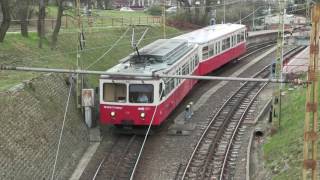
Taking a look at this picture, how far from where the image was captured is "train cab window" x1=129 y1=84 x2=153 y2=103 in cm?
2264

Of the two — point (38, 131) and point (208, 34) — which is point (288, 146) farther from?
point (208, 34)

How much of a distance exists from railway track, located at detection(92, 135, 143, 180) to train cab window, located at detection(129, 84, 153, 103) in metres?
1.73

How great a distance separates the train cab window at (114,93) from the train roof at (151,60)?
0.62m

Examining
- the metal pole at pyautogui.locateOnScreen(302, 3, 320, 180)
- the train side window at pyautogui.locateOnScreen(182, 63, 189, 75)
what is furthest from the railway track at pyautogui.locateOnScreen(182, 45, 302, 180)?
the metal pole at pyautogui.locateOnScreen(302, 3, 320, 180)

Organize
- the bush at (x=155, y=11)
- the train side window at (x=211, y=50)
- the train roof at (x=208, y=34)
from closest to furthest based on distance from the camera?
1. the train roof at (x=208, y=34)
2. the train side window at (x=211, y=50)
3. the bush at (x=155, y=11)

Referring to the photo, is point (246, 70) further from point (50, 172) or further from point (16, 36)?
point (50, 172)

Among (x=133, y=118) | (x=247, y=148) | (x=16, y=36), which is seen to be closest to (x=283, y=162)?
(x=247, y=148)

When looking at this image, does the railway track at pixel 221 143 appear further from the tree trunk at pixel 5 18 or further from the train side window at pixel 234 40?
the tree trunk at pixel 5 18

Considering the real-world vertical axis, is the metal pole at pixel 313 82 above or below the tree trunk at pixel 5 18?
below

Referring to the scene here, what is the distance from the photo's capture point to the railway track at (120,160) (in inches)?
767

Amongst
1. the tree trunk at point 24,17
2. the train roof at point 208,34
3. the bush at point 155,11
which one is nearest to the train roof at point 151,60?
the train roof at point 208,34

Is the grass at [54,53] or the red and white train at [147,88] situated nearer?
the red and white train at [147,88]

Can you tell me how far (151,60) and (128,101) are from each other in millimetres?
2920

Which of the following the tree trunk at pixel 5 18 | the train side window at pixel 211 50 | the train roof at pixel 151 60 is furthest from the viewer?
the train side window at pixel 211 50
